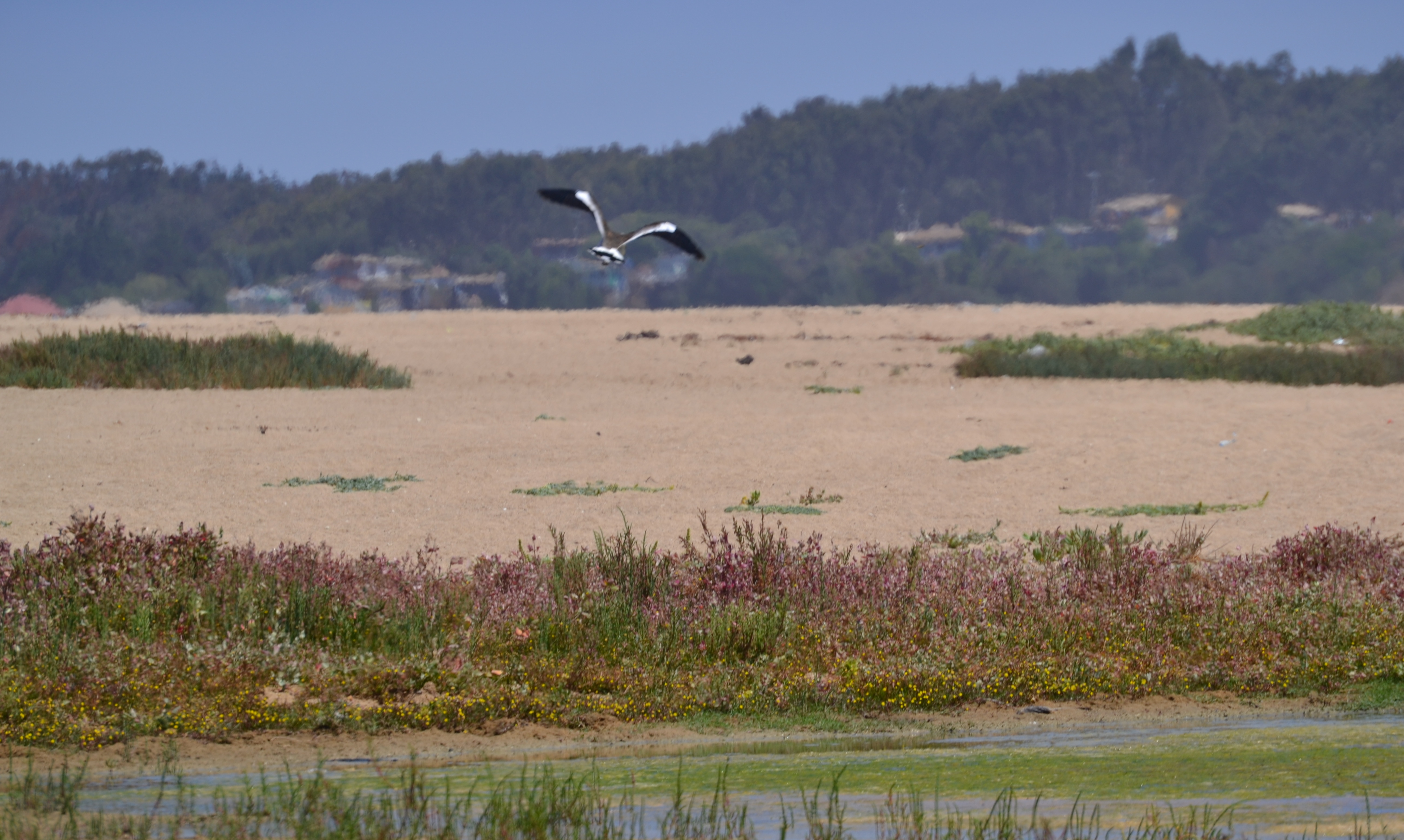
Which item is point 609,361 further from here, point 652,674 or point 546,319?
point 652,674

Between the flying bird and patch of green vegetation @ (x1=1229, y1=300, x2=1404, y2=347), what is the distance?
25410mm

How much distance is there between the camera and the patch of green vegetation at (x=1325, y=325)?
112 ft

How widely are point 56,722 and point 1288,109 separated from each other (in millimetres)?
110190

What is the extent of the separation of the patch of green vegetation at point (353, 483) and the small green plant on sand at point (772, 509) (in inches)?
126

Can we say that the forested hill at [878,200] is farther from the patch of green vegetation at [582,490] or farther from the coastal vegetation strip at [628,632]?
the coastal vegetation strip at [628,632]

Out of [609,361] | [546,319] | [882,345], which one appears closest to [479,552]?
[609,361]

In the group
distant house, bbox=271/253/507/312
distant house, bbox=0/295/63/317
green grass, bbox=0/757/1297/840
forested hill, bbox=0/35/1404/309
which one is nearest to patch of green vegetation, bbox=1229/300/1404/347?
green grass, bbox=0/757/1297/840

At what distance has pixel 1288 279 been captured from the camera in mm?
72250

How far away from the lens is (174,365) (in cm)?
2353

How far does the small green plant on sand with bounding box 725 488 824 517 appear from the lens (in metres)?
12.9

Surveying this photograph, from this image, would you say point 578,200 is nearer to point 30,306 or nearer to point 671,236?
point 671,236

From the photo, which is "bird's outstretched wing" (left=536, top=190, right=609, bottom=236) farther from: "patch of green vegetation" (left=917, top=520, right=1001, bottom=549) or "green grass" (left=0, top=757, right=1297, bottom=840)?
"green grass" (left=0, top=757, right=1297, bottom=840)

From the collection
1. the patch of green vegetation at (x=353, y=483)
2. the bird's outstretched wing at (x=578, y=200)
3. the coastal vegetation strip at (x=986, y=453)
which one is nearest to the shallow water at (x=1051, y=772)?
the bird's outstretched wing at (x=578, y=200)

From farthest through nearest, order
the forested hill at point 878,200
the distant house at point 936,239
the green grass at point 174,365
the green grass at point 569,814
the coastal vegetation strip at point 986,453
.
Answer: the distant house at point 936,239
the forested hill at point 878,200
the green grass at point 174,365
the coastal vegetation strip at point 986,453
the green grass at point 569,814
